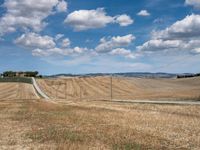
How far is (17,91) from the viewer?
447ft

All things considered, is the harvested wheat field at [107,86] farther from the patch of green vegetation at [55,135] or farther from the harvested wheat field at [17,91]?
the patch of green vegetation at [55,135]

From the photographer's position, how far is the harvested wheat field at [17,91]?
12131cm

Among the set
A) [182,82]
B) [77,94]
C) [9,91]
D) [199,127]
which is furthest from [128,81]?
[199,127]

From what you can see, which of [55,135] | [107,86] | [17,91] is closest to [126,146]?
[55,135]

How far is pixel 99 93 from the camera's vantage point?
5256 inches

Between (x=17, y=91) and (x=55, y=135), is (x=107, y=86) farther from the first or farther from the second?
(x=55, y=135)

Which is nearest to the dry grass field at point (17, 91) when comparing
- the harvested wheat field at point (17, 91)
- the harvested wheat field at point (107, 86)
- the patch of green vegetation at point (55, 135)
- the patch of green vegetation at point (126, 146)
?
the harvested wheat field at point (17, 91)

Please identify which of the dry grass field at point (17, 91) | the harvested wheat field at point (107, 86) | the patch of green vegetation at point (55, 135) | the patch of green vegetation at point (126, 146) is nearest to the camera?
the patch of green vegetation at point (126, 146)

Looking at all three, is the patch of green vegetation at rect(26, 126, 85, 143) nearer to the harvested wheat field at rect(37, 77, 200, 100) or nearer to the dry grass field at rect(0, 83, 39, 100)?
the dry grass field at rect(0, 83, 39, 100)

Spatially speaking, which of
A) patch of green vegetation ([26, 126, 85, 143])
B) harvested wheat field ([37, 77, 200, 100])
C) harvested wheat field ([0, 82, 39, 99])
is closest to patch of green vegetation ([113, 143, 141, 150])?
patch of green vegetation ([26, 126, 85, 143])

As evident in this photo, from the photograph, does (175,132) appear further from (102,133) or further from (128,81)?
(128,81)

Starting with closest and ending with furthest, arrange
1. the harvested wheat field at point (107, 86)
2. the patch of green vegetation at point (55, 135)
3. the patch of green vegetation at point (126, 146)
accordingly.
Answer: the patch of green vegetation at point (126, 146)
the patch of green vegetation at point (55, 135)
the harvested wheat field at point (107, 86)

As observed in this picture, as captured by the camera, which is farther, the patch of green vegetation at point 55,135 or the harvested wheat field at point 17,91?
the harvested wheat field at point 17,91

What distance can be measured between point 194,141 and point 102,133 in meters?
6.24
